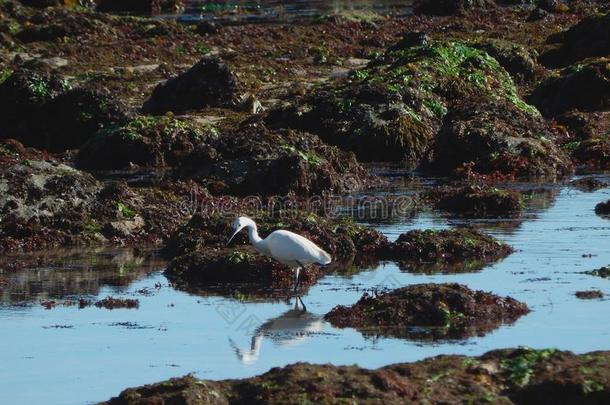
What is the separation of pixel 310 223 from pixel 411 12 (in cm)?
3401

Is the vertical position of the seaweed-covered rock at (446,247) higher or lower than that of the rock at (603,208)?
lower

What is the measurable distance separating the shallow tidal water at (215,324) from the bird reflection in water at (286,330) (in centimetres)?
1

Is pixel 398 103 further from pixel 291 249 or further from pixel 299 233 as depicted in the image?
pixel 291 249

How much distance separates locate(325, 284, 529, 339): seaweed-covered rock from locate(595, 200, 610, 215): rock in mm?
5685

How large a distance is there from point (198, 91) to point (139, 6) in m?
27.9

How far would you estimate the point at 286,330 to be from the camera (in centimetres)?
1229

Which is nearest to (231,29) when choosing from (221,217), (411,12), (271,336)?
(411,12)

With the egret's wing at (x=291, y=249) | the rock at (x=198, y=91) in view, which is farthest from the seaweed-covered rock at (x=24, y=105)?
the egret's wing at (x=291, y=249)

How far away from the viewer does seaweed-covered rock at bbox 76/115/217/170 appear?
22.6 metres

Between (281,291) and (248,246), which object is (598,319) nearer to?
(281,291)

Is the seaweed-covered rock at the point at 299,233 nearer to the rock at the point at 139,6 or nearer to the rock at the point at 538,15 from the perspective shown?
the rock at the point at 538,15

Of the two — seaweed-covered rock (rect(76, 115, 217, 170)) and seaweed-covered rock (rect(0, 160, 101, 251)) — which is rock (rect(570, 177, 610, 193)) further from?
seaweed-covered rock (rect(0, 160, 101, 251))

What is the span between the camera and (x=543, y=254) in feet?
50.2

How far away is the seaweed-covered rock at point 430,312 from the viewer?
11930 millimetres
